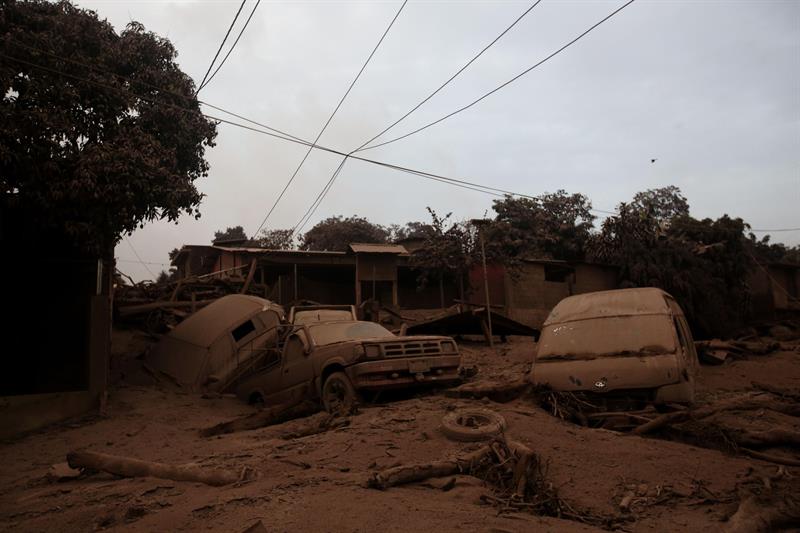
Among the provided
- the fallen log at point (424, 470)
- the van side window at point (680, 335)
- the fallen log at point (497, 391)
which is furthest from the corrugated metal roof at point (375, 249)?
the fallen log at point (424, 470)

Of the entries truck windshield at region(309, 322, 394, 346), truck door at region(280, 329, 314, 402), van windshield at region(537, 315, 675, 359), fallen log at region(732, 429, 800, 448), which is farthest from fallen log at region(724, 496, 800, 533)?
truck door at region(280, 329, 314, 402)

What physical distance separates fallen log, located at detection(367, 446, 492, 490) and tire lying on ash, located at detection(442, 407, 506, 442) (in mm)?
401

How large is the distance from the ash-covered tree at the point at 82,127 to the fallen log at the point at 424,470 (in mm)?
7293

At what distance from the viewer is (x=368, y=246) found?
21.4 m

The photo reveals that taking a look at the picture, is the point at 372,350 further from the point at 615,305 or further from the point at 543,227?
the point at 543,227

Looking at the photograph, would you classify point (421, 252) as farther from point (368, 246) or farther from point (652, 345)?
point (652, 345)

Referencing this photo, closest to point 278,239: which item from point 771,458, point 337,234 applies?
point 337,234

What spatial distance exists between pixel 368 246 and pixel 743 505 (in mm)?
17997

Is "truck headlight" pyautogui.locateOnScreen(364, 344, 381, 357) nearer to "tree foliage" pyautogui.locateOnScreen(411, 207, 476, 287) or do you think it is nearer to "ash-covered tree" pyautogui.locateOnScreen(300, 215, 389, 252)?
"tree foliage" pyautogui.locateOnScreen(411, 207, 476, 287)

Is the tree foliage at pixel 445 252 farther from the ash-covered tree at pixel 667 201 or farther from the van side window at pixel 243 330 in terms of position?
the ash-covered tree at pixel 667 201

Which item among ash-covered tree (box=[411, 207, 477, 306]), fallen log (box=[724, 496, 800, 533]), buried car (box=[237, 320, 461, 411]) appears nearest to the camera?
fallen log (box=[724, 496, 800, 533])

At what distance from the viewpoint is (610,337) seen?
22.5 ft

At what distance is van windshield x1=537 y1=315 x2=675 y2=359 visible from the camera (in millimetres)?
6492

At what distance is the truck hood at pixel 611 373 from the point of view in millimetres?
6113
